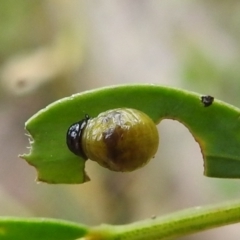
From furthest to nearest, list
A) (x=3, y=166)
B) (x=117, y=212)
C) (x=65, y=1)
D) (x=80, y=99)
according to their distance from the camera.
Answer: (x=65, y=1)
(x=3, y=166)
(x=117, y=212)
(x=80, y=99)

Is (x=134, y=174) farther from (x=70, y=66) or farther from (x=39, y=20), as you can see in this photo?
(x=39, y=20)

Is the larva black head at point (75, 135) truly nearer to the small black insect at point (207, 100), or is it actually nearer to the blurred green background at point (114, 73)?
the small black insect at point (207, 100)

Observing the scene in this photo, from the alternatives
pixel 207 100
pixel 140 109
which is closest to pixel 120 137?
pixel 140 109

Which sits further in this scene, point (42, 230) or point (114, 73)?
point (114, 73)

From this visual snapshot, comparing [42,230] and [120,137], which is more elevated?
[120,137]

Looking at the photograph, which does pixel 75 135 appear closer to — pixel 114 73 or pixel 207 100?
pixel 207 100

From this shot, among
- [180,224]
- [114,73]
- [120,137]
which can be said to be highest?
[114,73]

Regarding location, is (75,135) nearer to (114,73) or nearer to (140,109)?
(140,109)

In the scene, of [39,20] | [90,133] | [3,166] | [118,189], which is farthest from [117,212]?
[90,133]
